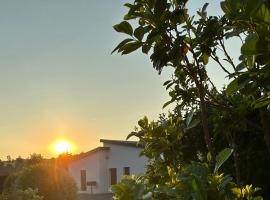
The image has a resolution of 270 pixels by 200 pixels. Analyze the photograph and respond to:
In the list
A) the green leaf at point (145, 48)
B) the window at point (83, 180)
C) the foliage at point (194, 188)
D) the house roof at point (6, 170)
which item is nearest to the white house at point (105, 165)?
the window at point (83, 180)

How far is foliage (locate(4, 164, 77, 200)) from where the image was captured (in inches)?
876

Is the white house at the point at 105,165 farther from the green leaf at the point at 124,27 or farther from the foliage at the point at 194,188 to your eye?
the foliage at the point at 194,188

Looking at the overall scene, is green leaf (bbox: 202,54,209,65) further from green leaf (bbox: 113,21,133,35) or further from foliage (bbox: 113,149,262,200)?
foliage (bbox: 113,149,262,200)

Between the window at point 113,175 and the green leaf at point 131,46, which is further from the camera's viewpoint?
the window at point 113,175

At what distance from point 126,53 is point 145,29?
21cm

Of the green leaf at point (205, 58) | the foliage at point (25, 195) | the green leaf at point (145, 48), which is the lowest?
the foliage at point (25, 195)

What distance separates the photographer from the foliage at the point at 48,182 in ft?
73.0

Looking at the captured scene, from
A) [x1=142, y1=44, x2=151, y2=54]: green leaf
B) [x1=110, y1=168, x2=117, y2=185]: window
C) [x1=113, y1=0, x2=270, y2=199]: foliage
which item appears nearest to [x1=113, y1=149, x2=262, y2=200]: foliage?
[x1=113, y1=0, x2=270, y2=199]: foliage

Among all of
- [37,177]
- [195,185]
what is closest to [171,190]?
[195,185]

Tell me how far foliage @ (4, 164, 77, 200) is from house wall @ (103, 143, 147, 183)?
1274 centimetres

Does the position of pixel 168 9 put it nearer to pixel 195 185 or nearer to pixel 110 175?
pixel 195 185

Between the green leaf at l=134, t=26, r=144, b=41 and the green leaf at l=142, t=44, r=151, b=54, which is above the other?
the green leaf at l=134, t=26, r=144, b=41

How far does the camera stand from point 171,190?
6.19 ft

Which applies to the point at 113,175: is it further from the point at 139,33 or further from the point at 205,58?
the point at 139,33
